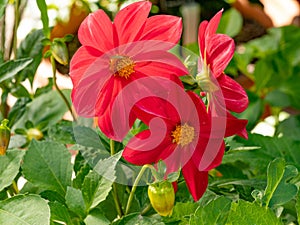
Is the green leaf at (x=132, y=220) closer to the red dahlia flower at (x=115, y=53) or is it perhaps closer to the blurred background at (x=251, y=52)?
the red dahlia flower at (x=115, y=53)

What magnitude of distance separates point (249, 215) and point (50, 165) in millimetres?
173

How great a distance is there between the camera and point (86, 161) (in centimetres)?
48

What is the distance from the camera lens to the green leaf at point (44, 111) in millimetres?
645

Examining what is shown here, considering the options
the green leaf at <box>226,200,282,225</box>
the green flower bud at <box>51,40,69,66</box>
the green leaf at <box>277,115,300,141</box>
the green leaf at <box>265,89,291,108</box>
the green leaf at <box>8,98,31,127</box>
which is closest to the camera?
the green leaf at <box>226,200,282,225</box>

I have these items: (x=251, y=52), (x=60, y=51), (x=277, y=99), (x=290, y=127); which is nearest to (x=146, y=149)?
(x=60, y=51)

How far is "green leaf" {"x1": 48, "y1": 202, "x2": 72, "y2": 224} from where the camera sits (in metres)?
0.45

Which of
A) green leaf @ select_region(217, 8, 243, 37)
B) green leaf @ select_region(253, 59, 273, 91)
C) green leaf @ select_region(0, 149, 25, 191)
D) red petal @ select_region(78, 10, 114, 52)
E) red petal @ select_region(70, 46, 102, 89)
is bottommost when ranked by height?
green leaf @ select_region(253, 59, 273, 91)

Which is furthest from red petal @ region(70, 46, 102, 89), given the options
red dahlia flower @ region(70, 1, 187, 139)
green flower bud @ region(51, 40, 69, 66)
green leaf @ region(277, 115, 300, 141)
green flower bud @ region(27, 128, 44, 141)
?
green leaf @ region(277, 115, 300, 141)

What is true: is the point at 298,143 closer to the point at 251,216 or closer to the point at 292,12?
the point at 251,216

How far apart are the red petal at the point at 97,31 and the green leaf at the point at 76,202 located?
0.37 feet

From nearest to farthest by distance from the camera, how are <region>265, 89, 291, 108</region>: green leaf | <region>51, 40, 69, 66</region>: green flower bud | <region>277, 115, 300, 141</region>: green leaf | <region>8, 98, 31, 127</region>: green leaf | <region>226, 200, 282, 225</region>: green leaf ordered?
<region>226, 200, 282, 225</region>: green leaf → <region>51, 40, 69, 66</region>: green flower bud → <region>8, 98, 31, 127</region>: green leaf → <region>277, 115, 300, 141</region>: green leaf → <region>265, 89, 291, 108</region>: green leaf

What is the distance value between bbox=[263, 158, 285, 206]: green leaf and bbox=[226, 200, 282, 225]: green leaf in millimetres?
23

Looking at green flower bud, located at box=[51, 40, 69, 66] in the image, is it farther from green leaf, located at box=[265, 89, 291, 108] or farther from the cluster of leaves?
green leaf, located at box=[265, 89, 291, 108]

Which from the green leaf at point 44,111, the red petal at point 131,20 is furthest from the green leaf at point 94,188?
the green leaf at point 44,111
